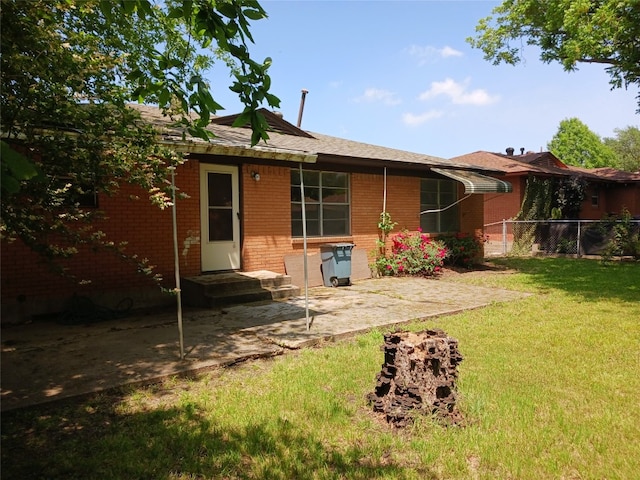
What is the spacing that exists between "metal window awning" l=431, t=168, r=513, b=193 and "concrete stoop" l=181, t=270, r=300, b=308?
19.9 ft

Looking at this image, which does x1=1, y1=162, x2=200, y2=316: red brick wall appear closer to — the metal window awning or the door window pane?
the door window pane

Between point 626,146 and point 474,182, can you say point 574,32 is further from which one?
point 626,146

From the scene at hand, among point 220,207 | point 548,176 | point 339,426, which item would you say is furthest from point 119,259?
point 548,176

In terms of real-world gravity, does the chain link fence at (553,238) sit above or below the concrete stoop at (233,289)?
above

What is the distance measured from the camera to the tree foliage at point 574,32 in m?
11.3

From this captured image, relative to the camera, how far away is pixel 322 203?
11.1m

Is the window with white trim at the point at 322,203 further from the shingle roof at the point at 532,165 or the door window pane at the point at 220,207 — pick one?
the shingle roof at the point at 532,165

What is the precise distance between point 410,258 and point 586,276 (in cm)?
482

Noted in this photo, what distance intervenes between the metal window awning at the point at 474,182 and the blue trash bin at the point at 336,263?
13.3ft

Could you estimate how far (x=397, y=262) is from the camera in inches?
475

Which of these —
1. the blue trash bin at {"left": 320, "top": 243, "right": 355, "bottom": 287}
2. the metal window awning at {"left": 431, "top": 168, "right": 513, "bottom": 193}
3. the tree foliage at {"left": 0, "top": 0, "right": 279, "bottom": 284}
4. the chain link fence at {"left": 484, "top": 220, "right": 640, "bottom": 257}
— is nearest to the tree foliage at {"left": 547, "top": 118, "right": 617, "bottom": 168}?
the chain link fence at {"left": 484, "top": 220, "right": 640, "bottom": 257}

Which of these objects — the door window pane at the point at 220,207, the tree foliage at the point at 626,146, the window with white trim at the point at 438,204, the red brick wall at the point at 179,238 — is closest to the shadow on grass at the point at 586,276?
the window with white trim at the point at 438,204

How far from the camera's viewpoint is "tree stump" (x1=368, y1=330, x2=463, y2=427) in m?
3.41

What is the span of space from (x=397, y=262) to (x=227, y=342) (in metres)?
7.37
